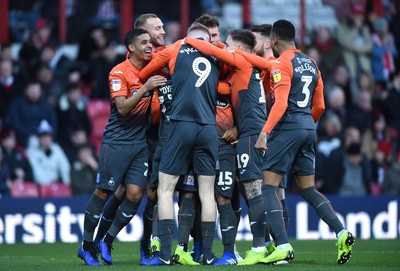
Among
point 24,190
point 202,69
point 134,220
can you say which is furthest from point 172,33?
point 202,69

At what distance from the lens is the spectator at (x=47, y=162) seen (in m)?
17.2

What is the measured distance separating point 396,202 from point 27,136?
5.90 meters

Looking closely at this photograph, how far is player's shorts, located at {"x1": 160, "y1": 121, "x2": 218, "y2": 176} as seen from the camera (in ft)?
34.9

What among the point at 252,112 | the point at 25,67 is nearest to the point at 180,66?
the point at 252,112

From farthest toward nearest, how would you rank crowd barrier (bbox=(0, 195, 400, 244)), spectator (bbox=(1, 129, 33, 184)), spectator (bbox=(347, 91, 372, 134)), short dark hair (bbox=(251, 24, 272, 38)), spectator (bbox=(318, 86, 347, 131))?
spectator (bbox=(347, 91, 372, 134)) → spectator (bbox=(318, 86, 347, 131)) → spectator (bbox=(1, 129, 33, 184)) → crowd barrier (bbox=(0, 195, 400, 244)) → short dark hair (bbox=(251, 24, 272, 38))

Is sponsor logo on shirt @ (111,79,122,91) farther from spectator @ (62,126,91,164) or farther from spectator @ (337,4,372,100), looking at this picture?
spectator @ (337,4,372,100)

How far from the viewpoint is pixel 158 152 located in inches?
440

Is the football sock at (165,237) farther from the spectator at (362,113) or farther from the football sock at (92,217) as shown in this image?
the spectator at (362,113)

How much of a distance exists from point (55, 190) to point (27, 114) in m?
1.33

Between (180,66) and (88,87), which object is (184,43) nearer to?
(180,66)

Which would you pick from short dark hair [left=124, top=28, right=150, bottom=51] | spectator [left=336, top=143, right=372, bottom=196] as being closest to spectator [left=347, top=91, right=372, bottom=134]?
spectator [left=336, top=143, right=372, bottom=196]

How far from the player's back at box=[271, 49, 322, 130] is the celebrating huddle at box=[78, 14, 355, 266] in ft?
0.03

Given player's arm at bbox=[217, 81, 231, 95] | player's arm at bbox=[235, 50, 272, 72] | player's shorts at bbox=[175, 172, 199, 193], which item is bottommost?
player's shorts at bbox=[175, 172, 199, 193]

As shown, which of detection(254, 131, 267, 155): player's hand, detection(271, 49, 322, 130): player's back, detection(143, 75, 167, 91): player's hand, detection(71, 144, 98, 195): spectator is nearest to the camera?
detection(254, 131, 267, 155): player's hand
